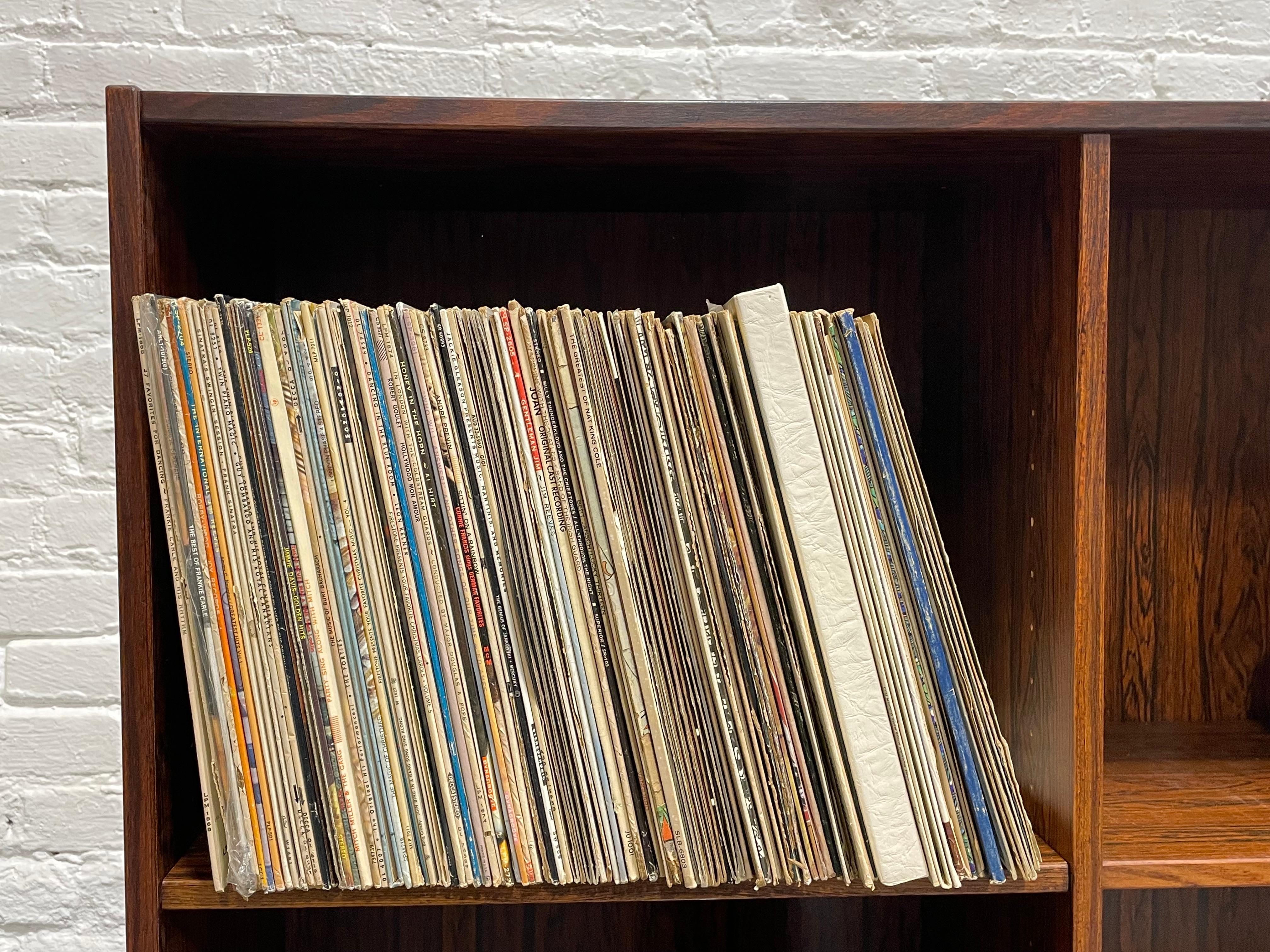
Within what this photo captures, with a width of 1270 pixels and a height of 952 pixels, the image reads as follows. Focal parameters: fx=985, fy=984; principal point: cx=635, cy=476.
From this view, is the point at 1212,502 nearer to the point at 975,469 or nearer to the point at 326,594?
the point at 975,469

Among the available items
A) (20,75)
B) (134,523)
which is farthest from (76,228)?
(134,523)

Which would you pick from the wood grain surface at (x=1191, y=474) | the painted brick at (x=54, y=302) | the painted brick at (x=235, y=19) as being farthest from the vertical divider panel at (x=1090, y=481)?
the painted brick at (x=54, y=302)

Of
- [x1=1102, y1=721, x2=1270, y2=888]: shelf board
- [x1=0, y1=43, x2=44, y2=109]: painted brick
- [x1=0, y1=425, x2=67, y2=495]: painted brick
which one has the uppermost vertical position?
[x1=0, y1=43, x2=44, y2=109]: painted brick

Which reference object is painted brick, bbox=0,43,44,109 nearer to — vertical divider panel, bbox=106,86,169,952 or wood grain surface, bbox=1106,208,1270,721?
vertical divider panel, bbox=106,86,169,952

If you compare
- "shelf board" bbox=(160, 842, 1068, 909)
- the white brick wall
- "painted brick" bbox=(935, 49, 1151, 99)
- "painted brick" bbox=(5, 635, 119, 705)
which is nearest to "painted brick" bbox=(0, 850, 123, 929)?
the white brick wall

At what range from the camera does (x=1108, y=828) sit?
29.4 inches

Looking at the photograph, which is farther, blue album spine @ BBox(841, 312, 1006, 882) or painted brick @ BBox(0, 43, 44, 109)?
painted brick @ BBox(0, 43, 44, 109)

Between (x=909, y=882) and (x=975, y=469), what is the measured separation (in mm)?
337

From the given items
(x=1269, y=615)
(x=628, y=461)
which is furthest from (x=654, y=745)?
(x=1269, y=615)

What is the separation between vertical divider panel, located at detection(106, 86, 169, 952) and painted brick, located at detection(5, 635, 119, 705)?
1.45 ft

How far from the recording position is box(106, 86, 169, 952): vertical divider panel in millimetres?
615

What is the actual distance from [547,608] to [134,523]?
264mm

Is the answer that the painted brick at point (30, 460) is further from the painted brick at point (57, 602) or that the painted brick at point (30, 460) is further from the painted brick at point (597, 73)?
the painted brick at point (597, 73)

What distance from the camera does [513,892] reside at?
651mm
